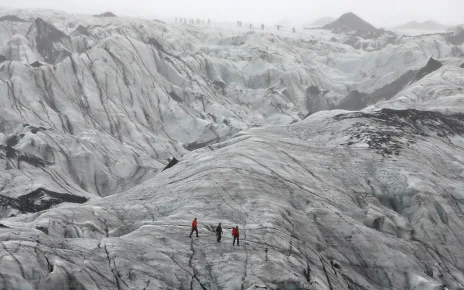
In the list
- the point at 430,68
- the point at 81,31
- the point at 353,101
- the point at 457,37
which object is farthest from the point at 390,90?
the point at 81,31

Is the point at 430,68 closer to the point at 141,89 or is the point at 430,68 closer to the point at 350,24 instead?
A: the point at 141,89

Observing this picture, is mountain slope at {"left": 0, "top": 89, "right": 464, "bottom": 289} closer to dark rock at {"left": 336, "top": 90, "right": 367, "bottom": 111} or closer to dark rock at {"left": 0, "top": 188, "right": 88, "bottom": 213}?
dark rock at {"left": 0, "top": 188, "right": 88, "bottom": 213}

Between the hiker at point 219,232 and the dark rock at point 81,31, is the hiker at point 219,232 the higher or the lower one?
the higher one

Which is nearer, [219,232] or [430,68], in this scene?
[219,232]

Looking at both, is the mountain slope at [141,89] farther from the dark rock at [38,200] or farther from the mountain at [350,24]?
the mountain at [350,24]

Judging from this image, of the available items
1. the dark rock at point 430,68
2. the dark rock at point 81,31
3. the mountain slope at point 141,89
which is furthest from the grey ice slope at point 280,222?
the dark rock at point 81,31

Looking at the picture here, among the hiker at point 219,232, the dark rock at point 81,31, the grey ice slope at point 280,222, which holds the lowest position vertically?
the dark rock at point 81,31

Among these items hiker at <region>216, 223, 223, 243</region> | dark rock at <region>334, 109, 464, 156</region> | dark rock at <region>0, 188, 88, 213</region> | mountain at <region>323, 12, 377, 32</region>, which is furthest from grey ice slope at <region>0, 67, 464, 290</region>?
mountain at <region>323, 12, 377, 32</region>
